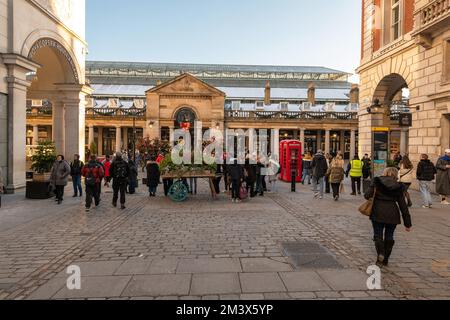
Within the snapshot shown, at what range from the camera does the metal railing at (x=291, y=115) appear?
54.9 m

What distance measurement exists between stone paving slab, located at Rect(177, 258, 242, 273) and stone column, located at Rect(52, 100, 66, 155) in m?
19.9

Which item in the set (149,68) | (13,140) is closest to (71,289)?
(13,140)

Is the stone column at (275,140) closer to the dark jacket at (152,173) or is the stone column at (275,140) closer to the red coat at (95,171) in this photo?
the dark jacket at (152,173)

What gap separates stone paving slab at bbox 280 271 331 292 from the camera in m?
4.83

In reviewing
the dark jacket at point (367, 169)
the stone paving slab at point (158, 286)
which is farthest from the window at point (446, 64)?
the stone paving slab at point (158, 286)

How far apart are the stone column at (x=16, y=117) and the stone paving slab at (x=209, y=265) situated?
1212 cm

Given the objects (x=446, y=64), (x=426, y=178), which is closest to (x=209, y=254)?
(x=426, y=178)

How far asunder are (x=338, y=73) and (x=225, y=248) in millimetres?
66687

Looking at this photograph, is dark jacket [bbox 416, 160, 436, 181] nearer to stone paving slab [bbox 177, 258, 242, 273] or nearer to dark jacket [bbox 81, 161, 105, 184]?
stone paving slab [bbox 177, 258, 242, 273]

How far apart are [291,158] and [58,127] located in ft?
49.2

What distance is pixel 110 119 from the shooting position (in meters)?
53.4

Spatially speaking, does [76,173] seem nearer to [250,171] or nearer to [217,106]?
[250,171]

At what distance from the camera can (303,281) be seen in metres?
5.10

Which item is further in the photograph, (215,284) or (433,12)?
(433,12)
